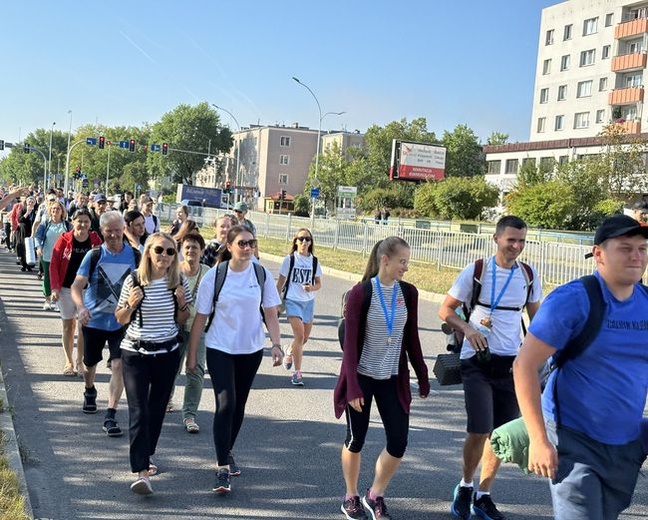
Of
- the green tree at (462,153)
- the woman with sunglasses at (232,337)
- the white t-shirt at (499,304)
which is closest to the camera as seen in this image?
the white t-shirt at (499,304)

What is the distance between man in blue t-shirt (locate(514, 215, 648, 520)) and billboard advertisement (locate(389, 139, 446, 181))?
58.4m

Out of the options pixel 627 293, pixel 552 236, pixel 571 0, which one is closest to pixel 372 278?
pixel 627 293

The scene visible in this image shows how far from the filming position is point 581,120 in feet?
203

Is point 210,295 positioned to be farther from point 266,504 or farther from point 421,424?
point 421,424

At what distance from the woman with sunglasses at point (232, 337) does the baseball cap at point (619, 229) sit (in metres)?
2.75

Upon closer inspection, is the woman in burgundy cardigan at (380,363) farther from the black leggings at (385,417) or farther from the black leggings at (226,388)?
the black leggings at (226,388)

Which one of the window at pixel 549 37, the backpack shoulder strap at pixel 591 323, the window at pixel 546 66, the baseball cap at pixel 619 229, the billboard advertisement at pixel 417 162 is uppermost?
the window at pixel 549 37

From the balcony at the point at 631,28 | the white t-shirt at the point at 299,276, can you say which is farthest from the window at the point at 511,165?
the white t-shirt at the point at 299,276

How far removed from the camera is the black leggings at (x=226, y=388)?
16.7 ft

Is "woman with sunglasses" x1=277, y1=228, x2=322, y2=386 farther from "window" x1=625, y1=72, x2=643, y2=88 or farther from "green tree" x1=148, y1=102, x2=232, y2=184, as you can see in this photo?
"green tree" x1=148, y1=102, x2=232, y2=184

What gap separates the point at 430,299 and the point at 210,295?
12.9m

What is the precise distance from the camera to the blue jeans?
2.93 meters

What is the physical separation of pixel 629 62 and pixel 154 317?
58.9 metres

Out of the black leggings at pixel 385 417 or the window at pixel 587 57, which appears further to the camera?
the window at pixel 587 57
